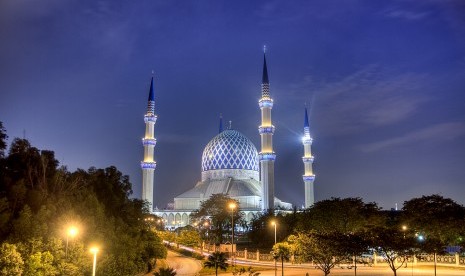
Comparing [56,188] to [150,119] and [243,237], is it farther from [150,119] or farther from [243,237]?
[150,119]

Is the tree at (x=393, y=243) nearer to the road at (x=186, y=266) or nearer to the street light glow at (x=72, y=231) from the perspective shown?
the road at (x=186, y=266)

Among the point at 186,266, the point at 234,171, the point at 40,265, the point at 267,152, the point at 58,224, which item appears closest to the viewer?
the point at 40,265

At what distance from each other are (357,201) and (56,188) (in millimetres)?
28487

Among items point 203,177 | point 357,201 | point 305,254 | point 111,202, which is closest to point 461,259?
point 357,201

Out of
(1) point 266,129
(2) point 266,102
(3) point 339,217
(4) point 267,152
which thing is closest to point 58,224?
(3) point 339,217

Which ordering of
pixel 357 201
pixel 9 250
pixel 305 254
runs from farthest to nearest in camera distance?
pixel 357 201 → pixel 305 254 → pixel 9 250

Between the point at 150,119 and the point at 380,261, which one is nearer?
the point at 380,261

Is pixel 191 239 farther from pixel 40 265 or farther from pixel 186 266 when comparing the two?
pixel 40 265

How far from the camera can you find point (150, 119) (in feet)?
255

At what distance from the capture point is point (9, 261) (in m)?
18.9

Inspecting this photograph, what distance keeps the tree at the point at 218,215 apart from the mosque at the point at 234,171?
6974 mm

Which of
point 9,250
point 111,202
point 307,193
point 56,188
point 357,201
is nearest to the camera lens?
point 9,250

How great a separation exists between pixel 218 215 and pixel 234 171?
2737cm

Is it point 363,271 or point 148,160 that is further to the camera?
point 148,160
